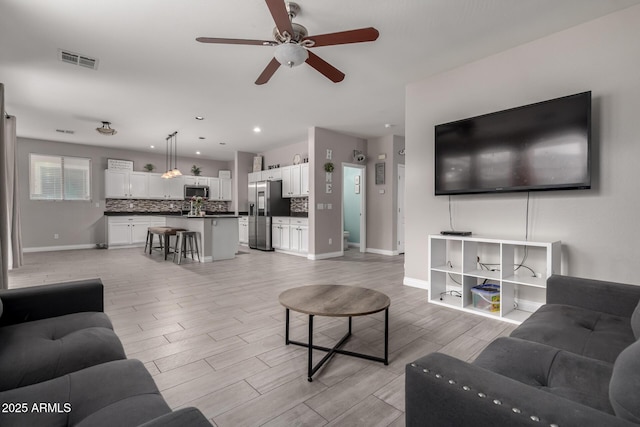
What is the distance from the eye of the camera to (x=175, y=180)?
9320 millimetres

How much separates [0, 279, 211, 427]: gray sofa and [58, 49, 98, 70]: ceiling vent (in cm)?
287

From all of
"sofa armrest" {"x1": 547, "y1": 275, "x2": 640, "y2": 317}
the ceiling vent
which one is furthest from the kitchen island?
"sofa armrest" {"x1": 547, "y1": 275, "x2": 640, "y2": 317}

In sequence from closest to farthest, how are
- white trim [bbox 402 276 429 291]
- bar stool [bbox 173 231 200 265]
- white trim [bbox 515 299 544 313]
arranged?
white trim [bbox 515 299 544 313] < white trim [bbox 402 276 429 291] < bar stool [bbox 173 231 200 265]

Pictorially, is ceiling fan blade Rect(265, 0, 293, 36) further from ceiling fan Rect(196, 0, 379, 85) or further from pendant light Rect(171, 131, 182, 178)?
pendant light Rect(171, 131, 182, 178)

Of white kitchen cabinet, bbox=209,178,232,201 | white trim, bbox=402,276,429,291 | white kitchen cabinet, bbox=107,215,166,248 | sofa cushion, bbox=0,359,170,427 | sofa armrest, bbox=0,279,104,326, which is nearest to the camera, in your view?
sofa cushion, bbox=0,359,170,427

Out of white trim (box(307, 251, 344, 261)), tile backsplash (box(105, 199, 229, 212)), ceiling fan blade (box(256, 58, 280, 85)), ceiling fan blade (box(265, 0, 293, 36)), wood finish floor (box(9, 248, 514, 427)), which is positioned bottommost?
wood finish floor (box(9, 248, 514, 427))

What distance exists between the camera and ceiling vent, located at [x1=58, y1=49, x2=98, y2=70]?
3.29 metres

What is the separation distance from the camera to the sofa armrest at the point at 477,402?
0.68m

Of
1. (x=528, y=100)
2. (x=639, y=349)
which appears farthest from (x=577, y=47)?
(x=639, y=349)

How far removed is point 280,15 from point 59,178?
8458mm

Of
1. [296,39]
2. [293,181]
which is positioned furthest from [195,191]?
[296,39]

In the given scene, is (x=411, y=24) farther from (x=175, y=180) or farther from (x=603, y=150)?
(x=175, y=180)

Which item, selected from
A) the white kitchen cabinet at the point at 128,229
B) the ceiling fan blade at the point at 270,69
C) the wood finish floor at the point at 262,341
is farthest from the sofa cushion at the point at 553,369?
the white kitchen cabinet at the point at 128,229

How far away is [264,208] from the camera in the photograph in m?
7.66
